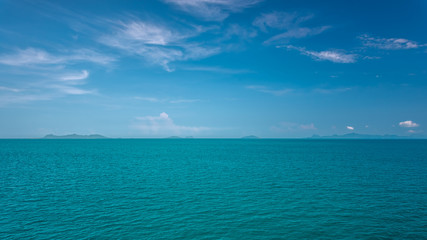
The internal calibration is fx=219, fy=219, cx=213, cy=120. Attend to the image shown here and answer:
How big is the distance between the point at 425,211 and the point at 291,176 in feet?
81.1

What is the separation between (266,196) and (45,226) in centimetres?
2863

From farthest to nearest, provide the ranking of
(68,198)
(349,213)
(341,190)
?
(341,190) → (68,198) → (349,213)

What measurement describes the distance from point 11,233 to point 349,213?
37.3 metres

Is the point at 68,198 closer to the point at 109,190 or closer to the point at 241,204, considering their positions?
the point at 109,190

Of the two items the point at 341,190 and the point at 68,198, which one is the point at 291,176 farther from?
the point at 68,198

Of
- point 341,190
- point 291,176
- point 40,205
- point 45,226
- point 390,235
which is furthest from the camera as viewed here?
point 291,176

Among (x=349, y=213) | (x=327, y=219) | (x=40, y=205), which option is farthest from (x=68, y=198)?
(x=349, y=213)

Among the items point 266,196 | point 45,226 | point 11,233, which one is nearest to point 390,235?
point 266,196

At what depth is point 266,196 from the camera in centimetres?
3469

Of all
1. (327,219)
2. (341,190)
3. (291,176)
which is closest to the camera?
(327,219)

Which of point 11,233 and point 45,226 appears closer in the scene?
point 11,233

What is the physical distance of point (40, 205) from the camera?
3006 cm

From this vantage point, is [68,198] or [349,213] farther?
[68,198]

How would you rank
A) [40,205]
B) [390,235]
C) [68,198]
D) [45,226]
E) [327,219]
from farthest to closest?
[68,198] < [40,205] < [327,219] < [45,226] < [390,235]
